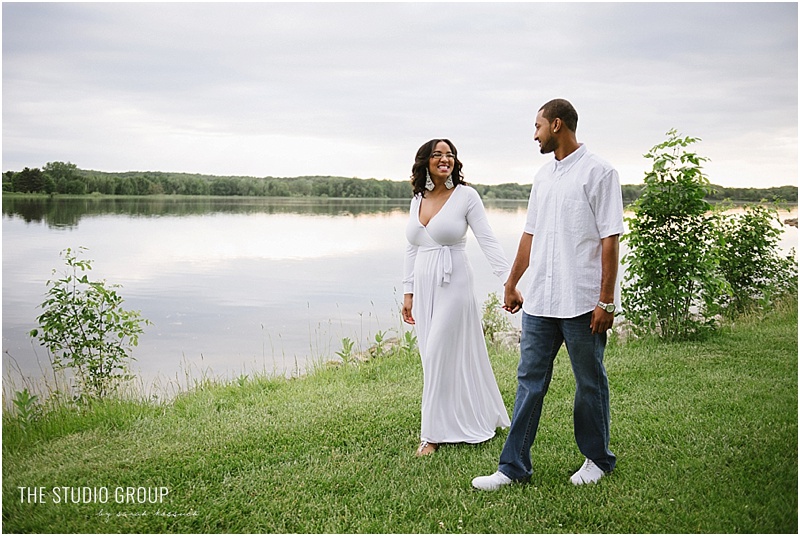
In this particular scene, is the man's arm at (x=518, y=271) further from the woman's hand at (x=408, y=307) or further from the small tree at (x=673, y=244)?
the small tree at (x=673, y=244)

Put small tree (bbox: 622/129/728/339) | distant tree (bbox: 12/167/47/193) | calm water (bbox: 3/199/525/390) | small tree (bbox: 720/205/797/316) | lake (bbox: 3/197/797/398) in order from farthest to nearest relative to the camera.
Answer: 1. distant tree (bbox: 12/167/47/193)
2. calm water (bbox: 3/199/525/390)
3. lake (bbox: 3/197/797/398)
4. small tree (bbox: 720/205/797/316)
5. small tree (bbox: 622/129/728/339)

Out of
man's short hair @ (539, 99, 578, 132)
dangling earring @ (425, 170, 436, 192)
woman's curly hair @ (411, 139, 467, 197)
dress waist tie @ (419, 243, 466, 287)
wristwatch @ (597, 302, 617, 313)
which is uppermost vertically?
man's short hair @ (539, 99, 578, 132)

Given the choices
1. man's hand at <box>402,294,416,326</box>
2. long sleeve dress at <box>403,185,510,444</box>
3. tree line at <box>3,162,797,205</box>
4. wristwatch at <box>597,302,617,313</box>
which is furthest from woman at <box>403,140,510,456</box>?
tree line at <box>3,162,797,205</box>

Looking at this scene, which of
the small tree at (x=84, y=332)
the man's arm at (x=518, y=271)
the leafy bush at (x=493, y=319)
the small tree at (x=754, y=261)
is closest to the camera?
the man's arm at (x=518, y=271)

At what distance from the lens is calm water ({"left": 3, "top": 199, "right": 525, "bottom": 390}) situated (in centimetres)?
844

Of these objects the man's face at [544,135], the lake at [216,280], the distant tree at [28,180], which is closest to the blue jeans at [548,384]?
the man's face at [544,135]

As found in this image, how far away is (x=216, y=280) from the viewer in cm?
1379

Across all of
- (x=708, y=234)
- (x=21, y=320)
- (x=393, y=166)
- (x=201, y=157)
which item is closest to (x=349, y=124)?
(x=393, y=166)

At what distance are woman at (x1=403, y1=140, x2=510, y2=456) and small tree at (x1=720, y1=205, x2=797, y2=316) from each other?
527 cm

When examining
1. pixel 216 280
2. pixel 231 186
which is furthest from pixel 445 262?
pixel 231 186

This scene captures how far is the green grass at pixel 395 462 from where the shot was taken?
3111 mm

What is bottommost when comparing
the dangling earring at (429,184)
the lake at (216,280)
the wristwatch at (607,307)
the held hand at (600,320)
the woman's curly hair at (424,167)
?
the lake at (216,280)

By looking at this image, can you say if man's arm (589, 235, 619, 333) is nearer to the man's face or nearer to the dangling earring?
the man's face

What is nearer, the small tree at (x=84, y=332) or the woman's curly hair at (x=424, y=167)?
the woman's curly hair at (x=424, y=167)
